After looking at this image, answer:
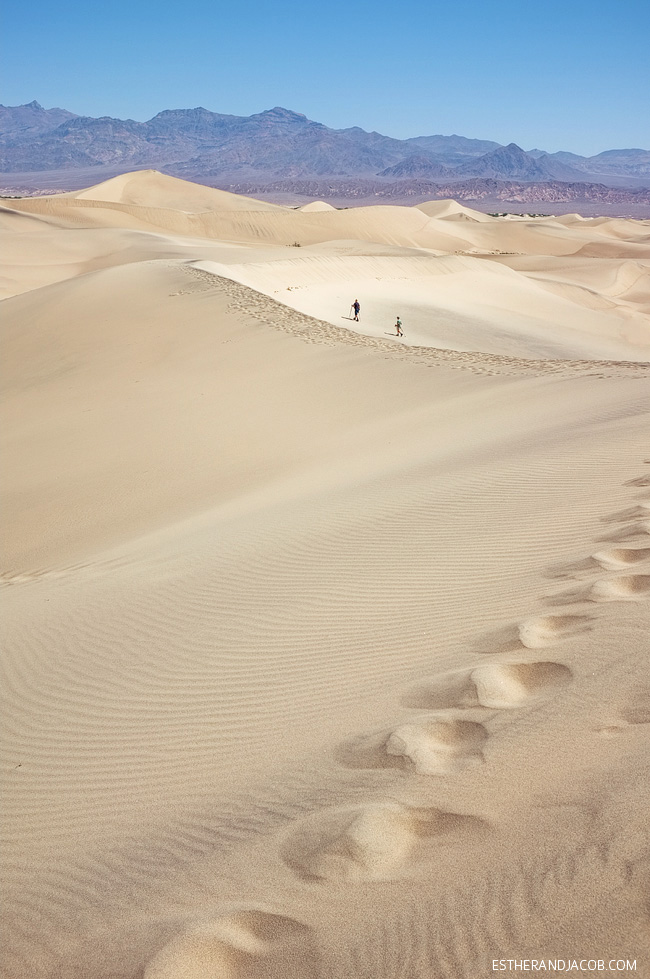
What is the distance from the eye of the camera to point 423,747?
3.75 metres

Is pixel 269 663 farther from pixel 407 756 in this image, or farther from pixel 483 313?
pixel 483 313

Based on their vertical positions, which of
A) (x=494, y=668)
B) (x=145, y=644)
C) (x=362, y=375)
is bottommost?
(x=145, y=644)

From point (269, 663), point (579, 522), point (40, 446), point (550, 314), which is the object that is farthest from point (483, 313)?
point (269, 663)

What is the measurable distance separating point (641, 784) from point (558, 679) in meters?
1.05

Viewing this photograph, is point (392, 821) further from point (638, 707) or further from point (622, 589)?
point (622, 589)

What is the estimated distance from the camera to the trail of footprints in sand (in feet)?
9.03

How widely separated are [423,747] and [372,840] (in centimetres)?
69

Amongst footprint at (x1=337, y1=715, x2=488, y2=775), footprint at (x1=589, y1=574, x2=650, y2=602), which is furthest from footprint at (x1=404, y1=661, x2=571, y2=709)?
footprint at (x1=589, y1=574, x2=650, y2=602)

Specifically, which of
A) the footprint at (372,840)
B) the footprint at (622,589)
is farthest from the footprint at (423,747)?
the footprint at (622,589)

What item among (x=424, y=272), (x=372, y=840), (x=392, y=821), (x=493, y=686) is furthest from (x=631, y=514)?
(x=424, y=272)

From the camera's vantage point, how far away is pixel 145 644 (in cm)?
604

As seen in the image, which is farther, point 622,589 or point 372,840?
point 622,589

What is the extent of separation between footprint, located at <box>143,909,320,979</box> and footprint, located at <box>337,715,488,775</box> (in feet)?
3.13

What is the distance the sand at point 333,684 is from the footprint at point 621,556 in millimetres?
24
